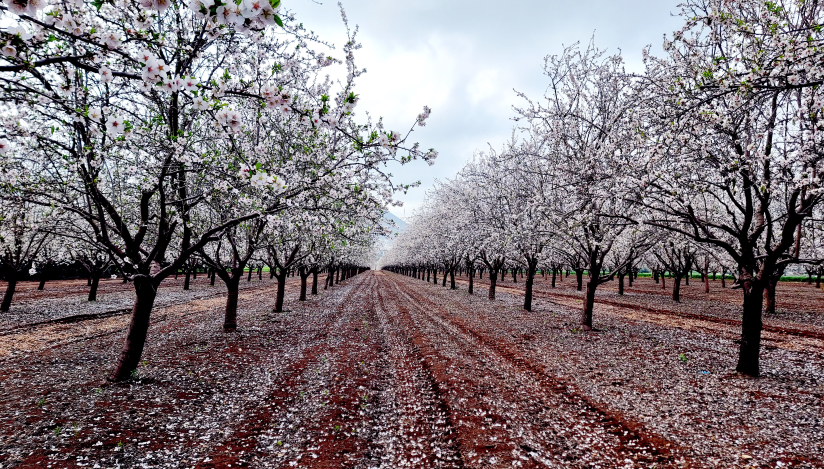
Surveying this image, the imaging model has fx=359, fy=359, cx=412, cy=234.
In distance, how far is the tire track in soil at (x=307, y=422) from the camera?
6.33m

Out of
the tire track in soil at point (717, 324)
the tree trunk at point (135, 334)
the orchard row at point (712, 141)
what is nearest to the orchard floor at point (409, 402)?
the tire track in soil at point (717, 324)

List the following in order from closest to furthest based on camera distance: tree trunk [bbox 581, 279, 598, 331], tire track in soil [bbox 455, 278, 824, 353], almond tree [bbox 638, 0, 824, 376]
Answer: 1. almond tree [bbox 638, 0, 824, 376]
2. tire track in soil [bbox 455, 278, 824, 353]
3. tree trunk [bbox 581, 279, 598, 331]

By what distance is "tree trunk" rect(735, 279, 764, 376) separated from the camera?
995 centimetres

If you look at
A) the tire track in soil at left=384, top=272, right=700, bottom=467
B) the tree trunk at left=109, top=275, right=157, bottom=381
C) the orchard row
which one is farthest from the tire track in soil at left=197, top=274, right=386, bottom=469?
the orchard row

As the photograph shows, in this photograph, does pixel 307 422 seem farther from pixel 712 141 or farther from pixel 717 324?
pixel 717 324

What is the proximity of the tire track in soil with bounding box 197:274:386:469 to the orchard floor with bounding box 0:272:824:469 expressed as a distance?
0.13 ft

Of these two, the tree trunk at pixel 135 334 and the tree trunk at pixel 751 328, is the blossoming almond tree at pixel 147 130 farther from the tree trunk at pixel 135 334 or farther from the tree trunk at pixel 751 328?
the tree trunk at pixel 751 328

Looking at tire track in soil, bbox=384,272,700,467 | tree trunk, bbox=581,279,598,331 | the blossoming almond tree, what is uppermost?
the blossoming almond tree

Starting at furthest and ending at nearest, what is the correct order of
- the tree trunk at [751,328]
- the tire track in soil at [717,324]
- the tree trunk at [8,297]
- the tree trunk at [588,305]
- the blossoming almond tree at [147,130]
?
the tree trunk at [8,297]
the tree trunk at [588,305]
the tire track in soil at [717,324]
the tree trunk at [751,328]
the blossoming almond tree at [147,130]

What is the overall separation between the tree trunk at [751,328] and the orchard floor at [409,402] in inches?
16.6

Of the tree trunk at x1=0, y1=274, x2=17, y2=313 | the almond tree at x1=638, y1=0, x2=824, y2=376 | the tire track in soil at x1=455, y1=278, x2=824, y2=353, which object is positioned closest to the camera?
the almond tree at x1=638, y1=0, x2=824, y2=376

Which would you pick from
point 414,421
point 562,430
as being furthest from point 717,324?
point 414,421

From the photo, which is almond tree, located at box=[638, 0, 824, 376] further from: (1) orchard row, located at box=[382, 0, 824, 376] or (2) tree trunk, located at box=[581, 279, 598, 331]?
(2) tree trunk, located at box=[581, 279, 598, 331]

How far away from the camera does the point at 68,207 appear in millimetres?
8164
